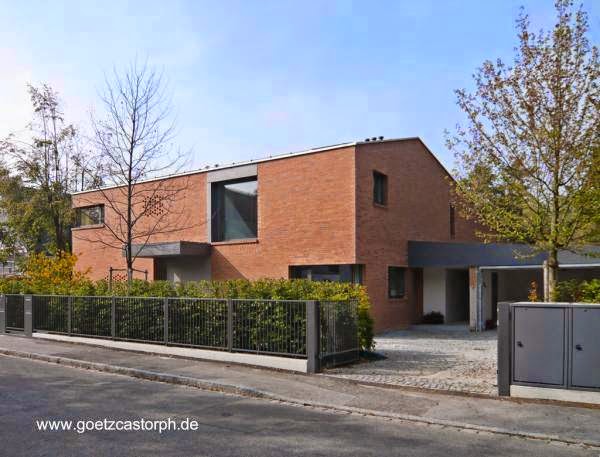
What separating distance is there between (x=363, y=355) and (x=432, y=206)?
13.9m

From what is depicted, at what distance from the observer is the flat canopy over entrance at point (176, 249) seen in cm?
2333

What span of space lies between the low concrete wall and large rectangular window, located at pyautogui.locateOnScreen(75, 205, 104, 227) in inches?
516

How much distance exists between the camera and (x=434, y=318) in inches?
958

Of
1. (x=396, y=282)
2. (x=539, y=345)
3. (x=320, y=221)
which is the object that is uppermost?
(x=320, y=221)

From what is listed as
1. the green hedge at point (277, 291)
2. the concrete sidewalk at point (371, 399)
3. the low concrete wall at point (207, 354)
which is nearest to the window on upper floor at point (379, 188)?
the green hedge at point (277, 291)

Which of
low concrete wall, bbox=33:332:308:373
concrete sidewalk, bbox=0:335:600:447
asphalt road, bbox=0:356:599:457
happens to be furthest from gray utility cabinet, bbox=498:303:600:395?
low concrete wall, bbox=33:332:308:373

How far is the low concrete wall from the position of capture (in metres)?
11.7

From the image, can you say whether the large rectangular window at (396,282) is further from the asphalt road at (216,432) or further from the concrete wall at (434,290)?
the asphalt road at (216,432)

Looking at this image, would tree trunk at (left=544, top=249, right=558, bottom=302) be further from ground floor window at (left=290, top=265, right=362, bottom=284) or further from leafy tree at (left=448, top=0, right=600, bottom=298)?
ground floor window at (left=290, top=265, right=362, bottom=284)

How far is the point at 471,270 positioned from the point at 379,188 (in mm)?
4750

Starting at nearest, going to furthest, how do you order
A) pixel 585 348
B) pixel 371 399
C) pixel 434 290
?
1. pixel 585 348
2. pixel 371 399
3. pixel 434 290

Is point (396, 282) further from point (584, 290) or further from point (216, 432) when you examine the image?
point (216, 432)

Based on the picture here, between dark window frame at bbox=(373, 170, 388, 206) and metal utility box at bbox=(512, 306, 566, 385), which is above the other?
dark window frame at bbox=(373, 170, 388, 206)

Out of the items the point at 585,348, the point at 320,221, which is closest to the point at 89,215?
the point at 320,221
